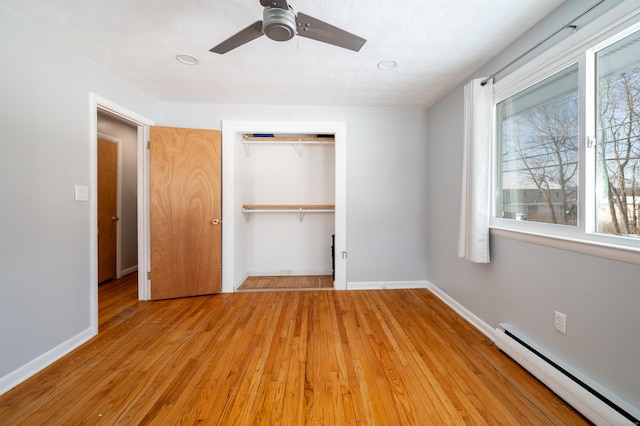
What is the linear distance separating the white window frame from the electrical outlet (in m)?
0.42

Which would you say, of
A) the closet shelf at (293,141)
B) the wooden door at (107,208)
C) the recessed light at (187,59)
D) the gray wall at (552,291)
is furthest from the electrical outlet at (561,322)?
the wooden door at (107,208)

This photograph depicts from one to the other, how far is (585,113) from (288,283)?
10.4 feet

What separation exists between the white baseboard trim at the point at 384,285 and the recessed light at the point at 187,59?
286cm

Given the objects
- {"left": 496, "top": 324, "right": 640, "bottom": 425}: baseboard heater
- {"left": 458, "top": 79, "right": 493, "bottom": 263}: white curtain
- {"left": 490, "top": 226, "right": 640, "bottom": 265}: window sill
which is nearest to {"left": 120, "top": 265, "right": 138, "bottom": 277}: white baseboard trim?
{"left": 458, "top": 79, "right": 493, "bottom": 263}: white curtain

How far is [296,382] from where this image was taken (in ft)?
4.94

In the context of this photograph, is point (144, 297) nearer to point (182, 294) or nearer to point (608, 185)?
point (182, 294)

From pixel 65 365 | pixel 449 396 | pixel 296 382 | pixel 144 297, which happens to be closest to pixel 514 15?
pixel 449 396

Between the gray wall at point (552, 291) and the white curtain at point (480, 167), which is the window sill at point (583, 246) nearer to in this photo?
the gray wall at point (552, 291)

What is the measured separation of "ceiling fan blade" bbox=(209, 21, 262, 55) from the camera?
1.32m

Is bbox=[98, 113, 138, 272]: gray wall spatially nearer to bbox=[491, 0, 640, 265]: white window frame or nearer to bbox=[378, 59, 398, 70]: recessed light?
bbox=[378, 59, 398, 70]: recessed light

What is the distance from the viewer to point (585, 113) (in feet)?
4.51

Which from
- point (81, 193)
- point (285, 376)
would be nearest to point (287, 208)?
point (81, 193)

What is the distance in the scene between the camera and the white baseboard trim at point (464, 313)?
203cm

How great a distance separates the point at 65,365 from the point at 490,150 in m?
3.62
